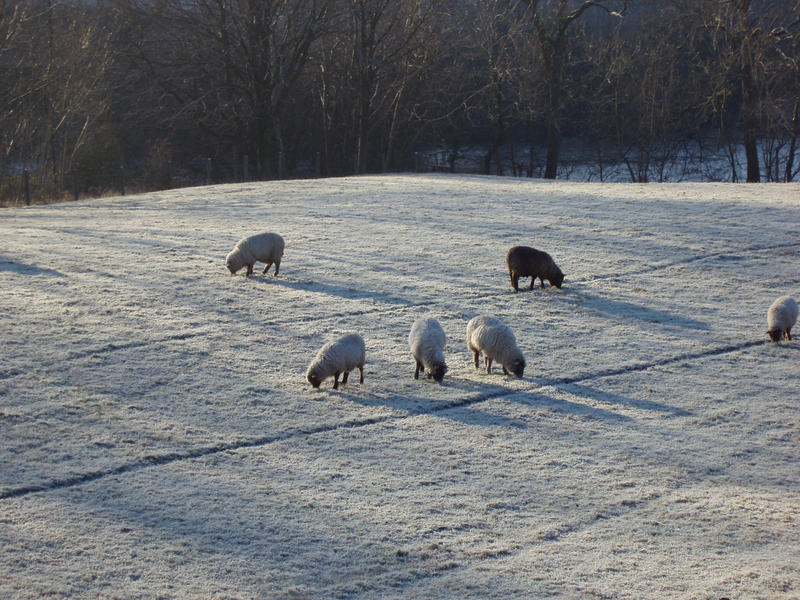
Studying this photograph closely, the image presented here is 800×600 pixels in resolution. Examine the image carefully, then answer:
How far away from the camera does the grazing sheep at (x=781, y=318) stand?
10.8 m

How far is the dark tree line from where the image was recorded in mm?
35031

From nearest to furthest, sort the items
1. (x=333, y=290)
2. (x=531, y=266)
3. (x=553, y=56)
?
(x=531, y=266), (x=333, y=290), (x=553, y=56)

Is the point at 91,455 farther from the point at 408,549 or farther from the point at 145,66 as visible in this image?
the point at 145,66

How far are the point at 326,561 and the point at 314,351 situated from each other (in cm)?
477

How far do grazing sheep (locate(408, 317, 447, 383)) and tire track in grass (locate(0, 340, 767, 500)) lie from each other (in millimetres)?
536

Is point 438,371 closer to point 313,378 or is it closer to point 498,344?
point 498,344

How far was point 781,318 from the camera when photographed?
10781mm

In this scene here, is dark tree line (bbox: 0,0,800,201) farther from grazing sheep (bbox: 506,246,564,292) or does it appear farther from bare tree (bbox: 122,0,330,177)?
grazing sheep (bbox: 506,246,564,292)

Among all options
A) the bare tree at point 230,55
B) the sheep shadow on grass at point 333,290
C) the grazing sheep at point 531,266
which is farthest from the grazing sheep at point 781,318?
the bare tree at point 230,55

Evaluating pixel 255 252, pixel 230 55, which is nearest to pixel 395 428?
pixel 255 252

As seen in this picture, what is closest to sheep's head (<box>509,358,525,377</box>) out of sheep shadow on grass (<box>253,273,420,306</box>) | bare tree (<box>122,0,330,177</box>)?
sheep shadow on grass (<box>253,273,420,306</box>)

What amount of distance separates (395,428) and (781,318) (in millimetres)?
5705

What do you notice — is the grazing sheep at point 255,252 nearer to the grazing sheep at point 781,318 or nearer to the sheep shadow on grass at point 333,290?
the sheep shadow on grass at point 333,290

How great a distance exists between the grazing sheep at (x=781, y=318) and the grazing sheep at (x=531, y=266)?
3363 mm
